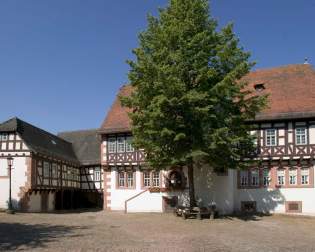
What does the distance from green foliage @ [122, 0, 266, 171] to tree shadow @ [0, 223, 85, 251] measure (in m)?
7.67

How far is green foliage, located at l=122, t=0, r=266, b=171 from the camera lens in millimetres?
26938

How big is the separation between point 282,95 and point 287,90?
78 cm

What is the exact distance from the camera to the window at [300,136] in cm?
3221

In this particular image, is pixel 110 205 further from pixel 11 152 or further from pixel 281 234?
pixel 281 234

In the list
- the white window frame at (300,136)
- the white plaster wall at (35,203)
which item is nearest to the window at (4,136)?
the white plaster wall at (35,203)

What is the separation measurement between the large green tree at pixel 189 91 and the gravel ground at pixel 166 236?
4312 mm

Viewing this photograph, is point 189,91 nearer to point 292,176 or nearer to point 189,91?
point 189,91

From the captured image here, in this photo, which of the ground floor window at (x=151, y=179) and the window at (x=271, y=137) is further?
the ground floor window at (x=151, y=179)

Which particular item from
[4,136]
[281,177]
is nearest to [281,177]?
[281,177]

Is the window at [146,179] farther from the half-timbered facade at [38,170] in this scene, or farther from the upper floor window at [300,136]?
the upper floor window at [300,136]

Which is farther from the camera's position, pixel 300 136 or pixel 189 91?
pixel 300 136

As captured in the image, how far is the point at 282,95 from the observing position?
34.5 meters

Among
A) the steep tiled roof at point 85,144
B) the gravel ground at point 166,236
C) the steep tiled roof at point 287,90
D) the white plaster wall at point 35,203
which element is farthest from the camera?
the steep tiled roof at point 85,144

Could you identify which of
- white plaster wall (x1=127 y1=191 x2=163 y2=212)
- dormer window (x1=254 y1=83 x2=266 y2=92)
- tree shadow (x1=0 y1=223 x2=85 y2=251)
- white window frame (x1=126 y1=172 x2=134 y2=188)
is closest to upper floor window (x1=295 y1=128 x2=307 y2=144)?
dormer window (x1=254 y1=83 x2=266 y2=92)
